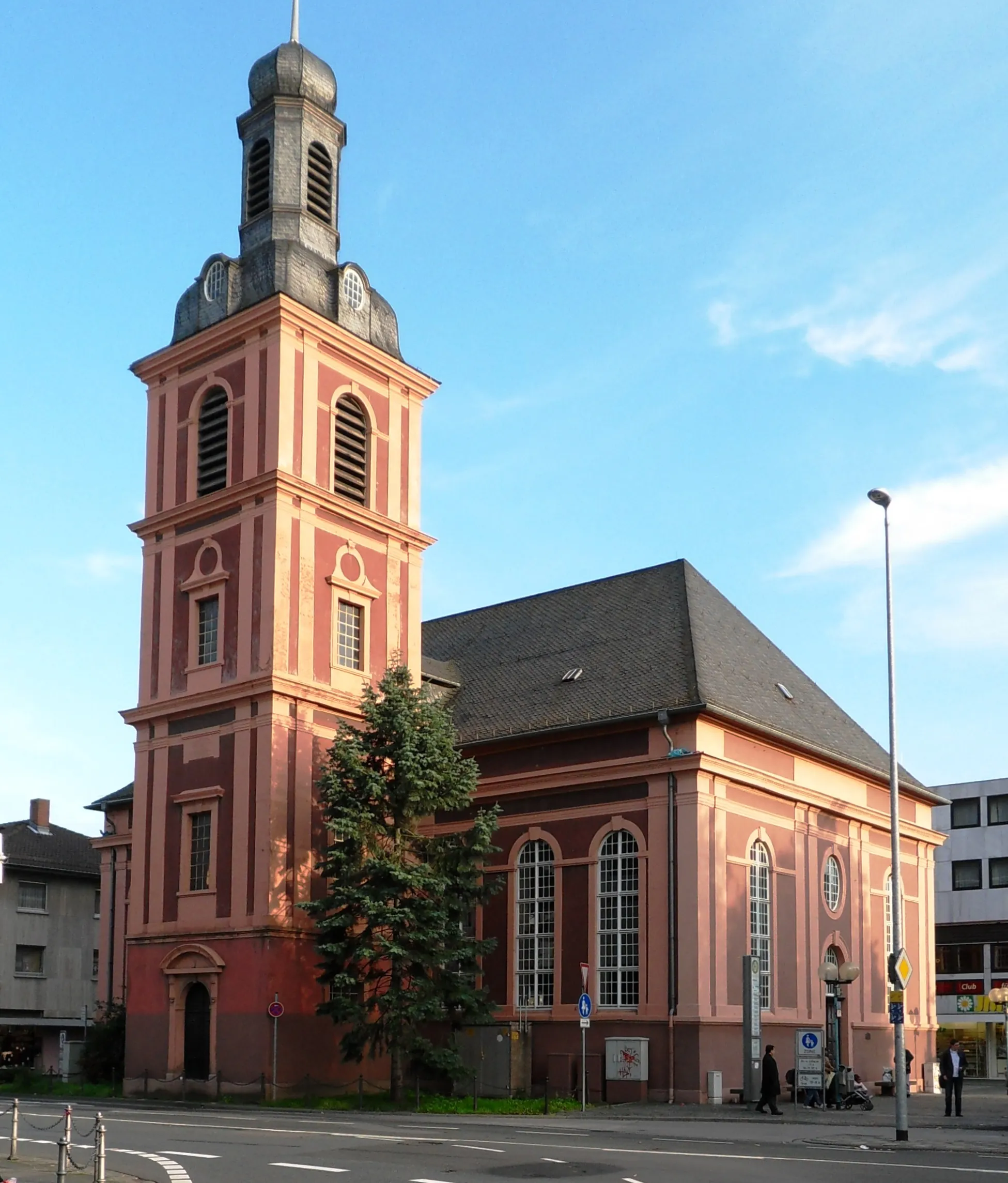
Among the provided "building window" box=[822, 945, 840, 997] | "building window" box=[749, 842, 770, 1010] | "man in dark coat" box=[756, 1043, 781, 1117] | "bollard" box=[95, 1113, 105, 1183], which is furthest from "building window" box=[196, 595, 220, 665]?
"bollard" box=[95, 1113, 105, 1183]

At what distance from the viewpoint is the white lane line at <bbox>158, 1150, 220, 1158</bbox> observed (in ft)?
67.9

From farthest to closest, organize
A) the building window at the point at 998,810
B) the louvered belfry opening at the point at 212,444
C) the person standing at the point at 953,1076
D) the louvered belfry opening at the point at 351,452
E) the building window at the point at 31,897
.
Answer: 1. the building window at the point at 998,810
2. the building window at the point at 31,897
3. the louvered belfry opening at the point at 351,452
4. the louvered belfry opening at the point at 212,444
5. the person standing at the point at 953,1076

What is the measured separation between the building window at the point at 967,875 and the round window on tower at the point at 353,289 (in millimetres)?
49748

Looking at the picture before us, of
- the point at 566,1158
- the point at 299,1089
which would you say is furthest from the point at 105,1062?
the point at 566,1158

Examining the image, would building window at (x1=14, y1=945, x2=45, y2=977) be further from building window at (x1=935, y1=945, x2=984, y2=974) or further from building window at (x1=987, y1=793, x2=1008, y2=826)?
building window at (x1=987, y1=793, x2=1008, y2=826)

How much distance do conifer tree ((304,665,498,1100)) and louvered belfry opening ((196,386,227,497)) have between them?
7.93m

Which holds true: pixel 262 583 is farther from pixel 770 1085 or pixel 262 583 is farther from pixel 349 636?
Answer: pixel 770 1085

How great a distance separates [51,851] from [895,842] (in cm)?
4954

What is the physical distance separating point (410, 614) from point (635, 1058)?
1376 cm

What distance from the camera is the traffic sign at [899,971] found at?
2681 centimetres

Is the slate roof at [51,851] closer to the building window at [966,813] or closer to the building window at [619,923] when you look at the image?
the building window at [619,923]

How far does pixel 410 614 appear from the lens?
142 ft

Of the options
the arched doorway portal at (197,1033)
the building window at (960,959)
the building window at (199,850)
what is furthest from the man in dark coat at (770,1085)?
the building window at (960,959)

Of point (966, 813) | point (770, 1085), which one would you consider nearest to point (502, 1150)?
point (770, 1085)
